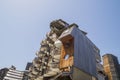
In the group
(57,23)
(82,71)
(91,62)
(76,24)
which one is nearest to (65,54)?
(82,71)

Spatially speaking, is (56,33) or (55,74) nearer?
(55,74)

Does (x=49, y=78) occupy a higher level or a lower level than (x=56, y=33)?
lower

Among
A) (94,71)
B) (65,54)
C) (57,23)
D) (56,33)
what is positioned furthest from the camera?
(57,23)

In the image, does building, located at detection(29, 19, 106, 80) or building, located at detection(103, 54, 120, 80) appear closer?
building, located at detection(29, 19, 106, 80)

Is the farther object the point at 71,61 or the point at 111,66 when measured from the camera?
the point at 111,66

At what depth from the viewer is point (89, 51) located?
57.9 feet

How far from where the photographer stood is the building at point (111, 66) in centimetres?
2385

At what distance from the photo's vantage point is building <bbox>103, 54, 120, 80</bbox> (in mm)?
23845

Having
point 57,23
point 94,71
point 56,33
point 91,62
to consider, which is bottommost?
point 94,71

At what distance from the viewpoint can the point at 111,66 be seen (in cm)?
2500

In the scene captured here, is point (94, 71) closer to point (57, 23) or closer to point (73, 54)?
point (73, 54)

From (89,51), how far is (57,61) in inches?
195

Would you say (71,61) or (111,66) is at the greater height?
(111,66)

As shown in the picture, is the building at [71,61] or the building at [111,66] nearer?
the building at [71,61]
